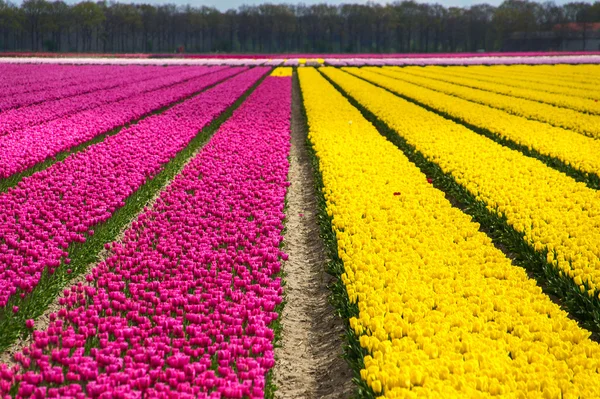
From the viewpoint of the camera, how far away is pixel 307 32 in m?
168

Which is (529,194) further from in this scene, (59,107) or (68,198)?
(59,107)

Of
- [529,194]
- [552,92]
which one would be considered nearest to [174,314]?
[529,194]

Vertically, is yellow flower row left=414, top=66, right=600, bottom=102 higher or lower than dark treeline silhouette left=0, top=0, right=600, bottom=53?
lower

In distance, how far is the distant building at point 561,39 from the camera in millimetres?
129250

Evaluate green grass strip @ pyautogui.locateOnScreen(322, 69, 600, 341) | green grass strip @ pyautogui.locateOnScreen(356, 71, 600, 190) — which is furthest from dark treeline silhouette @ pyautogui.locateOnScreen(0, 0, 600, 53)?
green grass strip @ pyautogui.locateOnScreen(322, 69, 600, 341)

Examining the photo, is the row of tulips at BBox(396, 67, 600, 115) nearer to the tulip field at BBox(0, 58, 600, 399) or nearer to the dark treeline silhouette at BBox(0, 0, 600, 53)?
the tulip field at BBox(0, 58, 600, 399)

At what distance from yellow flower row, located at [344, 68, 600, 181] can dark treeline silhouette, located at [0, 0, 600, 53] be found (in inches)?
4189

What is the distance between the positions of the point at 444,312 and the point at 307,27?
168557 mm

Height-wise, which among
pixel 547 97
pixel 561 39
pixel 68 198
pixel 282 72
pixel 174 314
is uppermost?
pixel 561 39

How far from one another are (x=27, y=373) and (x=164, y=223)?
4341 mm

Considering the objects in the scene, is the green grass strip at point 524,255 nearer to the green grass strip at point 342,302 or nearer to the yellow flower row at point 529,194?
the yellow flower row at point 529,194

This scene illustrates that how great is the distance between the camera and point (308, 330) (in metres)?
6.51

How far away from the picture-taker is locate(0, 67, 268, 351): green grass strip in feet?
19.5

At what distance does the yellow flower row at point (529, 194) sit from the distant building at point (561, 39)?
414ft
